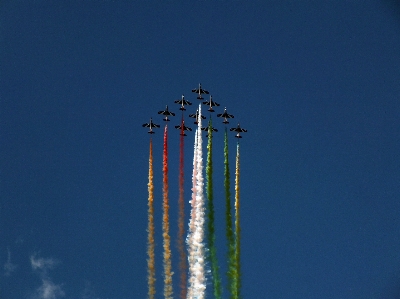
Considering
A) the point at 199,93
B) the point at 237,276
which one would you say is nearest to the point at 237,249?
the point at 237,276

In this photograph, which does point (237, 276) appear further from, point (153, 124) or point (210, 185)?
point (153, 124)

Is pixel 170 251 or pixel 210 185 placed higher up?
pixel 210 185

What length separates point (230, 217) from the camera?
284 feet

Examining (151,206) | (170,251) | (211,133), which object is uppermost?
(211,133)

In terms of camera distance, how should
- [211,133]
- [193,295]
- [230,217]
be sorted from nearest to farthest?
[193,295] < [230,217] < [211,133]

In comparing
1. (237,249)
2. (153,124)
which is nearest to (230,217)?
(237,249)

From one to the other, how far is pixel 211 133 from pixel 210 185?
28.3ft

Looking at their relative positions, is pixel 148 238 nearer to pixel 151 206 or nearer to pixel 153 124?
pixel 151 206

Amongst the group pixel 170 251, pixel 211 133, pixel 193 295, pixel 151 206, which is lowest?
pixel 193 295

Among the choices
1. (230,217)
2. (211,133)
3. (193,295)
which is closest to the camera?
(193,295)

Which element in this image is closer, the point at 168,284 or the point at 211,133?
the point at 168,284

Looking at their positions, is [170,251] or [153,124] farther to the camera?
[153,124]

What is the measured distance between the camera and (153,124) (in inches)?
3787

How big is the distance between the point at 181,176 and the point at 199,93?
12.1m
